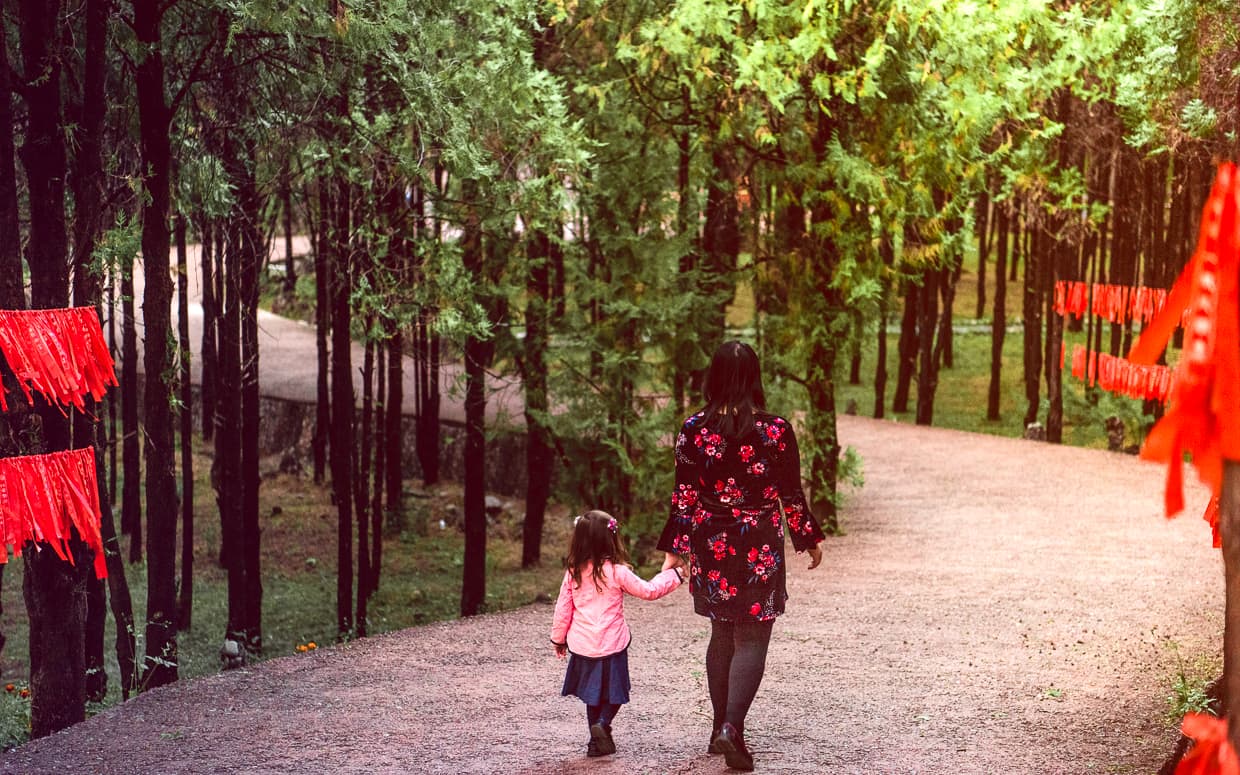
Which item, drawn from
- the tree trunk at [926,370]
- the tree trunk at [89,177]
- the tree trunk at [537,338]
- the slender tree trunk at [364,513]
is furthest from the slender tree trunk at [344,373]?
the tree trunk at [926,370]

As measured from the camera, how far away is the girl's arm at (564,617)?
6680 mm

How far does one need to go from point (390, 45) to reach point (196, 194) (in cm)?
311

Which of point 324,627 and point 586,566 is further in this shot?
point 324,627

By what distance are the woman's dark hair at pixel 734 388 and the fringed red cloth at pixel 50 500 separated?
4551mm

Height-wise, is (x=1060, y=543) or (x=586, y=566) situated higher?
(x=586, y=566)

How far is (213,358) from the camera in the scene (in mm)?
21141

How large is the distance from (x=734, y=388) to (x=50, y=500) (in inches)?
199

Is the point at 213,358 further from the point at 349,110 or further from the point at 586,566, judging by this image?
the point at 586,566

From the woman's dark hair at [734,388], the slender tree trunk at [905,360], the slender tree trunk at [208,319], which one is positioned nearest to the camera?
the woman's dark hair at [734,388]

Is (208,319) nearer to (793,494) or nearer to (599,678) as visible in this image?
(599,678)

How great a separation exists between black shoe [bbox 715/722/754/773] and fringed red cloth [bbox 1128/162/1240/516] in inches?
143

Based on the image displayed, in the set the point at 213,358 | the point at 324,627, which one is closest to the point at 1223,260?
the point at 324,627

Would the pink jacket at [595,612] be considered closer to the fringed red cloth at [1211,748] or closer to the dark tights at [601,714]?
the dark tights at [601,714]

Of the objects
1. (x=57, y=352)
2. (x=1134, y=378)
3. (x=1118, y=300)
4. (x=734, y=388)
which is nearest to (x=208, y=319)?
(x=57, y=352)
